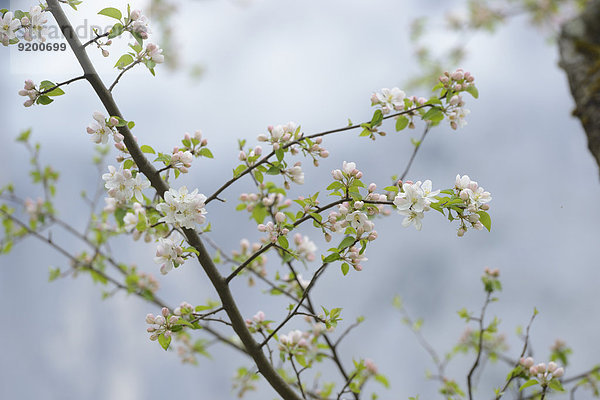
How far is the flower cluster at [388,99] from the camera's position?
153cm

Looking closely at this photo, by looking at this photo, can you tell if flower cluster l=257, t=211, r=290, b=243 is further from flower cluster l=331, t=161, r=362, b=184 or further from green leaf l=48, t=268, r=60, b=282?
green leaf l=48, t=268, r=60, b=282

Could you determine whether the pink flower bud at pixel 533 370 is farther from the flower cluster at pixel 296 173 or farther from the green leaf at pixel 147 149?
the green leaf at pixel 147 149

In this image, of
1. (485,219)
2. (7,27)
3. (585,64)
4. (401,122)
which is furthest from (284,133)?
(585,64)

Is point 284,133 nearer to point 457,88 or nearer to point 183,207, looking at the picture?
point 183,207

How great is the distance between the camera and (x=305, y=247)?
1.94 meters

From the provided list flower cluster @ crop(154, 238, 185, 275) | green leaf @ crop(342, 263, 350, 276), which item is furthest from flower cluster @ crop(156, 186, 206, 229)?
green leaf @ crop(342, 263, 350, 276)

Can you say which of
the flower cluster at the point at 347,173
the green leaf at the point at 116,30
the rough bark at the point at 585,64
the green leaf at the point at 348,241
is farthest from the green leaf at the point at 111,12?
the rough bark at the point at 585,64

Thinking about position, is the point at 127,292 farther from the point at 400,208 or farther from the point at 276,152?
the point at 400,208

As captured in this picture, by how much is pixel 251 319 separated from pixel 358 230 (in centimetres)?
60

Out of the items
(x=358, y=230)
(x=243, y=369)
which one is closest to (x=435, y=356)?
(x=243, y=369)

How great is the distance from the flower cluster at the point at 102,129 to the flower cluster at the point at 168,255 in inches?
13.0

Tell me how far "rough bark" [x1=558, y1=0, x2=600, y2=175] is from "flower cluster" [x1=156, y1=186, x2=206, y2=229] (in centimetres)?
146

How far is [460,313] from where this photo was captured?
199cm

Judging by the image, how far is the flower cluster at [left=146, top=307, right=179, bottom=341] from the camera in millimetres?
1326
